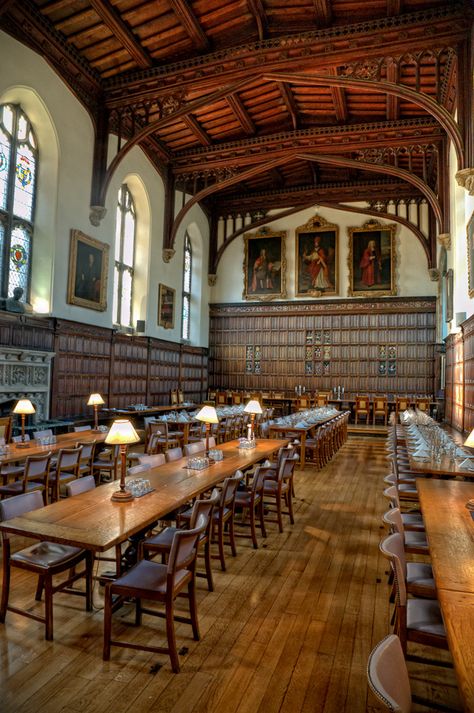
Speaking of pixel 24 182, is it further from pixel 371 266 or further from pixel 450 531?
pixel 371 266

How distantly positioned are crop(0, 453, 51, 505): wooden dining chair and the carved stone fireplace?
4126 millimetres

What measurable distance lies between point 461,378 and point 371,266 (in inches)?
357

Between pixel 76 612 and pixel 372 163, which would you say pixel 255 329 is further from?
pixel 76 612

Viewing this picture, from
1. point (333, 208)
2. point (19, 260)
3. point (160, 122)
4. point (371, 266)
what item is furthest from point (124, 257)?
point (371, 266)

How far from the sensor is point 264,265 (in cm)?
2062

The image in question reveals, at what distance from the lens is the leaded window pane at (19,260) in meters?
10.6

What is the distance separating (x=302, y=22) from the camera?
35.2 ft

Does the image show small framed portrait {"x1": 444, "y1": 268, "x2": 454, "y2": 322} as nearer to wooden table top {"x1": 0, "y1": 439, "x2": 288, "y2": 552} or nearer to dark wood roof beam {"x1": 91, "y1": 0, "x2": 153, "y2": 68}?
dark wood roof beam {"x1": 91, "y1": 0, "x2": 153, "y2": 68}

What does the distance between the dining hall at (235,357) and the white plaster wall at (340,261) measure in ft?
0.36

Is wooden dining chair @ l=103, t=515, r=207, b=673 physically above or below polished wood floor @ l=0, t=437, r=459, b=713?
above

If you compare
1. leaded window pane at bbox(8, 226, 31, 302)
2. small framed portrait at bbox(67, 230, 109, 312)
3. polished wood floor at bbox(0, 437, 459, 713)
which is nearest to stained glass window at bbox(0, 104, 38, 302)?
leaded window pane at bbox(8, 226, 31, 302)

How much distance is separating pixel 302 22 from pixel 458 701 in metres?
12.8

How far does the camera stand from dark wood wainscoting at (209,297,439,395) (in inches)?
734

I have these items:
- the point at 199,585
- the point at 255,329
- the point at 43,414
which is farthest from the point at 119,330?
the point at 199,585
